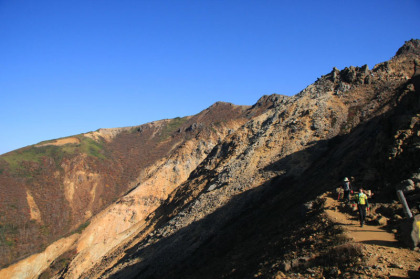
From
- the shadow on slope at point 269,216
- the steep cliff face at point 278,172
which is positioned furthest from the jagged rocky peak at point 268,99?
the shadow on slope at point 269,216

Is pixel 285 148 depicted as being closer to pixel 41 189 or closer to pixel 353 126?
pixel 353 126

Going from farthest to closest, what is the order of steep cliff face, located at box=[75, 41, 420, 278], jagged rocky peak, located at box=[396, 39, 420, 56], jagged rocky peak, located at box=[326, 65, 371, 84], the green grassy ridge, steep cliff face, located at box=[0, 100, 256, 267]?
the green grassy ridge
steep cliff face, located at box=[0, 100, 256, 267]
jagged rocky peak, located at box=[396, 39, 420, 56]
jagged rocky peak, located at box=[326, 65, 371, 84]
steep cliff face, located at box=[75, 41, 420, 278]

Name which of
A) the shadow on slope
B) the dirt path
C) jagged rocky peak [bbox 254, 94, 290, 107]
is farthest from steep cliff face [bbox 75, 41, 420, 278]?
jagged rocky peak [bbox 254, 94, 290, 107]

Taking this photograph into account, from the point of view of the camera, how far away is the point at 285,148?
32.7 meters

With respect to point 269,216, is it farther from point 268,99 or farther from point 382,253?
point 268,99

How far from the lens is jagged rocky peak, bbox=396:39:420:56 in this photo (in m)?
45.0

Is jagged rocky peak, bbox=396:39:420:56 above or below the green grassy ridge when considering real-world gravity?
below

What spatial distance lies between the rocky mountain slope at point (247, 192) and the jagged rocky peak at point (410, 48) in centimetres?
27

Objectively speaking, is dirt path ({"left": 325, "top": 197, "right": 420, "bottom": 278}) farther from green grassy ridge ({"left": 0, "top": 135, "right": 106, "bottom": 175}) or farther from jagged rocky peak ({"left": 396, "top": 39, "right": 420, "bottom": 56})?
green grassy ridge ({"left": 0, "top": 135, "right": 106, "bottom": 175})

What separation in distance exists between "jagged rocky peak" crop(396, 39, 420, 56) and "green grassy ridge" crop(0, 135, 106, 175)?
3574 inches

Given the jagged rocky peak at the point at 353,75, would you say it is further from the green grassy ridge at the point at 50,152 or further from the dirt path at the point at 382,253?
the green grassy ridge at the point at 50,152

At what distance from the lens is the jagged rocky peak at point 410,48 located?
4496 centimetres

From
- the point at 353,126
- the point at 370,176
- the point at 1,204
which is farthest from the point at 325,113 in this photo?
the point at 1,204

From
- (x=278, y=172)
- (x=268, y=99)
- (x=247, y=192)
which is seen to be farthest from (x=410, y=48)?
(x=268, y=99)
